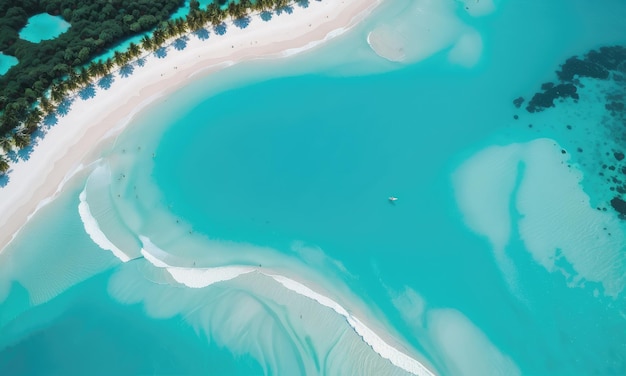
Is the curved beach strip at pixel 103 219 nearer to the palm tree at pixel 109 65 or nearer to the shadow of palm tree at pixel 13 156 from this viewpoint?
the shadow of palm tree at pixel 13 156

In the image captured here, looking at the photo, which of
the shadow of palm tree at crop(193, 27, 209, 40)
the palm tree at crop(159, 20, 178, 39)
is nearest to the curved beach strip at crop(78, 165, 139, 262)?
the palm tree at crop(159, 20, 178, 39)

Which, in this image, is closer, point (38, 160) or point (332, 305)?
point (332, 305)

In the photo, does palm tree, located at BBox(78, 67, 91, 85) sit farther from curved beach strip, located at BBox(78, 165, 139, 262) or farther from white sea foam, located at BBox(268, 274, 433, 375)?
white sea foam, located at BBox(268, 274, 433, 375)

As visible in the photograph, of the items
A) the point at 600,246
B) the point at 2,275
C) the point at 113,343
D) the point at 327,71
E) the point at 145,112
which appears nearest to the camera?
the point at 113,343

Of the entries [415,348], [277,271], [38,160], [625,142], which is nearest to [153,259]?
[277,271]

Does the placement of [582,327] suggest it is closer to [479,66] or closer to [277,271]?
[277,271]

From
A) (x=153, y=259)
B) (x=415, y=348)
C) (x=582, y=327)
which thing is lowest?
(x=582, y=327)
